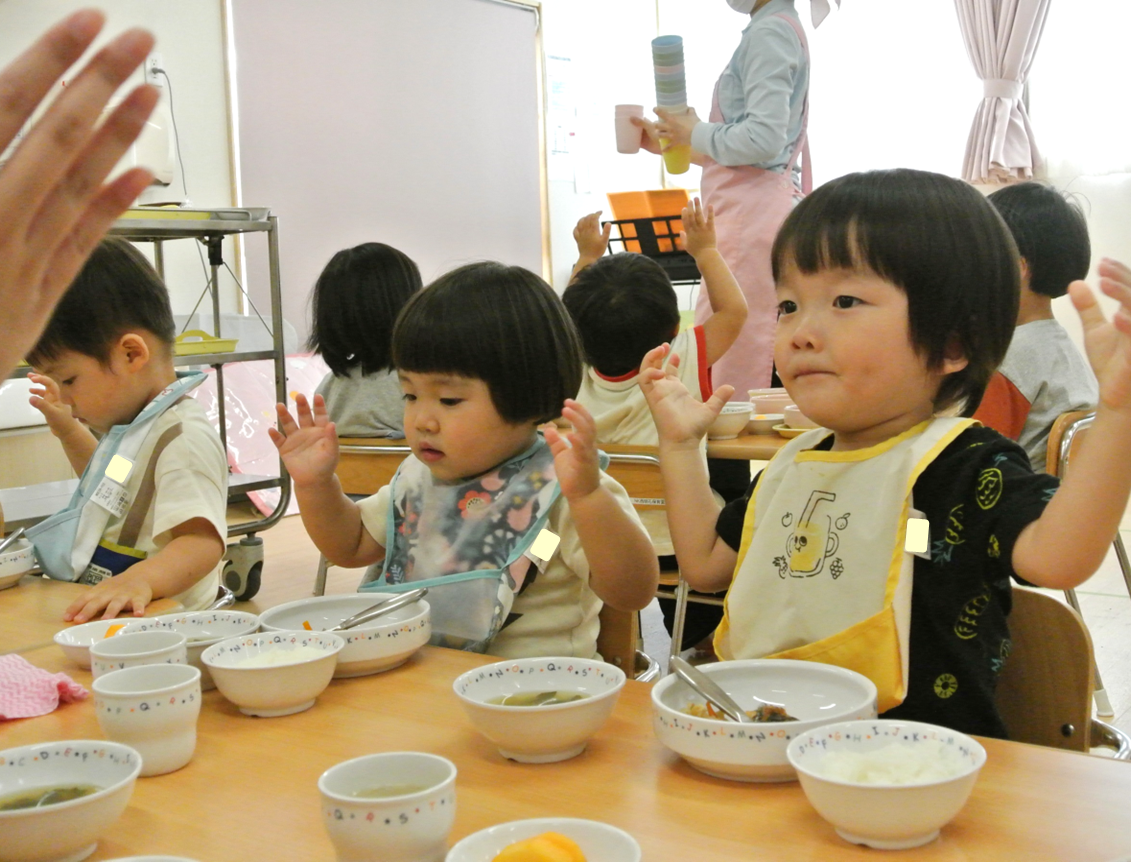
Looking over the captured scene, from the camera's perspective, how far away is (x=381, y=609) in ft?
3.94

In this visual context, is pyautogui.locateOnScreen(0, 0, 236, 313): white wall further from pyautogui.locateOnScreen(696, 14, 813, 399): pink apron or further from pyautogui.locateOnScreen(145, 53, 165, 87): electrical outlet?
pyautogui.locateOnScreen(696, 14, 813, 399): pink apron

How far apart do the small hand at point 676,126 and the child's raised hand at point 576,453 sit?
2279 millimetres

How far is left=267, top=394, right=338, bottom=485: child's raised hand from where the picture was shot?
4.68ft

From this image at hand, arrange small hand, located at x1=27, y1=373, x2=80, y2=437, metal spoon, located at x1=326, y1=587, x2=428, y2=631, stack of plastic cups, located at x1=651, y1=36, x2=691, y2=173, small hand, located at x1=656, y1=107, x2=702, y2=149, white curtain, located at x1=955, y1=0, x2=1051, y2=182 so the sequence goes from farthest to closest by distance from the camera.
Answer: white curtain, located at x1=955, y1=0, x2=1051, y2=182, small hand, located at x1=656, y1=107, x2=702, y2=149, stack of plastic cups, located at x1=651, y1=36, x2=691, y2=173, small hand, located at x1=27, y1=373, x2=80, y2=437, metal spoon, located at x1=326, y1=587, x2=428, y2=631

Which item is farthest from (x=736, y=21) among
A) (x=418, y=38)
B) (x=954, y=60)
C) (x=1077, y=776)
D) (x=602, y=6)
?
(x=1077, y=776)

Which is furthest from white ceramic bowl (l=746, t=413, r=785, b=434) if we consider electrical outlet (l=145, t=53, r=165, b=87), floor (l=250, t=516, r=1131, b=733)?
electrical outlet (l=145, t=53, r=165, b=87)

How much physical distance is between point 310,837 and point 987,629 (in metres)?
0.77

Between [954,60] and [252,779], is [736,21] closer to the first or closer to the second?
[954,60]

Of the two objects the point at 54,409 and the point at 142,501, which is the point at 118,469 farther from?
the point at 54,409

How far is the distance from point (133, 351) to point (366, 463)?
0.88 m

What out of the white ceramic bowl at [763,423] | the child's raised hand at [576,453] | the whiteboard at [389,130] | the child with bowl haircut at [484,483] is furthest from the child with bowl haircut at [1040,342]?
the whiteboard at [389,130]

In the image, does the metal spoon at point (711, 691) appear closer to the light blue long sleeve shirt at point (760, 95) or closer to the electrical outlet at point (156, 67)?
the light blue long sleeve shirt at point (760, 95)

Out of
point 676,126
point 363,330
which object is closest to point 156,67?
point 363,330

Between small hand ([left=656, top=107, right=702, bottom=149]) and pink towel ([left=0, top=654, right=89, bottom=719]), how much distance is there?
8.65 ft
